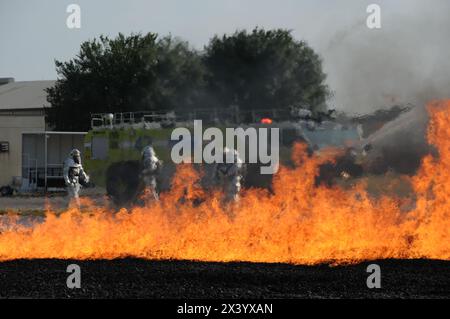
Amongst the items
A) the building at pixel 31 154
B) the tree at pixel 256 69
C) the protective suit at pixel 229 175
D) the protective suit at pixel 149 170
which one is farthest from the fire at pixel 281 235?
the tree at pixel 256 69

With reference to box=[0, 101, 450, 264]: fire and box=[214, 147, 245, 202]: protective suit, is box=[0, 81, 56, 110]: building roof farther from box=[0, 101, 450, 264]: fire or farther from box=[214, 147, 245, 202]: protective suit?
box=[0, 101, 450, 264]: fire

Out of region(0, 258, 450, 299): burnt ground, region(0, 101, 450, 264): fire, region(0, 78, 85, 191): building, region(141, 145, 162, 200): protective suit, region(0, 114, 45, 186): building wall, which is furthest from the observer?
region(0, 114, 45, 186): building wall

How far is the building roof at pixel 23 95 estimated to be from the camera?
4809 cm

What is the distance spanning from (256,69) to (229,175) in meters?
21.3

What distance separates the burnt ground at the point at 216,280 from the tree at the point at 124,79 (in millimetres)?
22418

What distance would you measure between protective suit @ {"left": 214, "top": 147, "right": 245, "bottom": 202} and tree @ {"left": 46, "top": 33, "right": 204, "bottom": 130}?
1619 centimetres

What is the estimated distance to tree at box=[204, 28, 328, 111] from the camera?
110 ft

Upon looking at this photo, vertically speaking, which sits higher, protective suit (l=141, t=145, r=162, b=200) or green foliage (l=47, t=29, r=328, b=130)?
green foliage (l=47, t=29, r=328, b=130)

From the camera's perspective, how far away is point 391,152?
1508 cm

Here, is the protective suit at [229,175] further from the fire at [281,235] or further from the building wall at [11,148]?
the building wall at [11,148]

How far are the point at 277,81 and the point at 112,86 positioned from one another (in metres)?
8.48

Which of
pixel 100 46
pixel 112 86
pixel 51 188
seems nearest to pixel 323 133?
pixel 51 188

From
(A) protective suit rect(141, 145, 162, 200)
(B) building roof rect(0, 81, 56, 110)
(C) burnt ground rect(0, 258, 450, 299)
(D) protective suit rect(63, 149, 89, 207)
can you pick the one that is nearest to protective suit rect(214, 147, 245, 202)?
(A) protective suit rect(141, 145, 162, 200)

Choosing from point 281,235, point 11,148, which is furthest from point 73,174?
point 11,148
